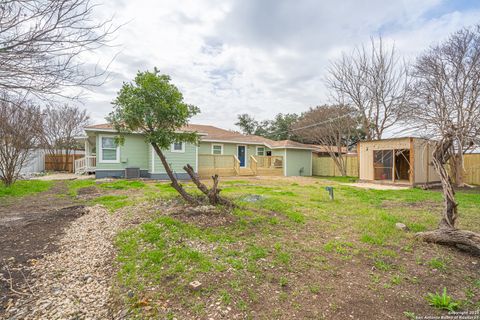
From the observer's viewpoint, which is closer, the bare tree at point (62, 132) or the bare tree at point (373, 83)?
the bare tree at point (373, 83)

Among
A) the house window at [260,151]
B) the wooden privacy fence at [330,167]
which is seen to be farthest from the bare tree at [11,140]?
the wooden privacy fence at [330,167]

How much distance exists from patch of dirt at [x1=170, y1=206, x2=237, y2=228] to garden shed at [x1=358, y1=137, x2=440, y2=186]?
9801mm

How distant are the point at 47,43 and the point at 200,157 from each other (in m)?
12.9

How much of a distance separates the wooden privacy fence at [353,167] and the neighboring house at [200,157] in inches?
51.3

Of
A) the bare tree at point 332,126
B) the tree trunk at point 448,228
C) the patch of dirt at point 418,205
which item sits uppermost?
the bare tree at point 332,126

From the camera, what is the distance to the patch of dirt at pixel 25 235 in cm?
277

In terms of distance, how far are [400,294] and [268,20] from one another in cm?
850

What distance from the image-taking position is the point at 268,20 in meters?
8.35

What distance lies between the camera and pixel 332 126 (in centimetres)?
1900

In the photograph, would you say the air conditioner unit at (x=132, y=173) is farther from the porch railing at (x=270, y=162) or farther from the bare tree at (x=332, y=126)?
the bare tree at (x=332, y=126)

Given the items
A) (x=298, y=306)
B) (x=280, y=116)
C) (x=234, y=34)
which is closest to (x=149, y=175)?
(x=234, y=34)

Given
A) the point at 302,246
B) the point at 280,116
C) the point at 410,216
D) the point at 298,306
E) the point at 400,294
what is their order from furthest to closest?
the point at 280,116 → the point at 410,216 → the point at 302,246 → the point at 400,294 → the point at 298,306

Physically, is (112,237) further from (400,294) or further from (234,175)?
(234,175)

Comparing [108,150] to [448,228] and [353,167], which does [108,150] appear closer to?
[448,228]
